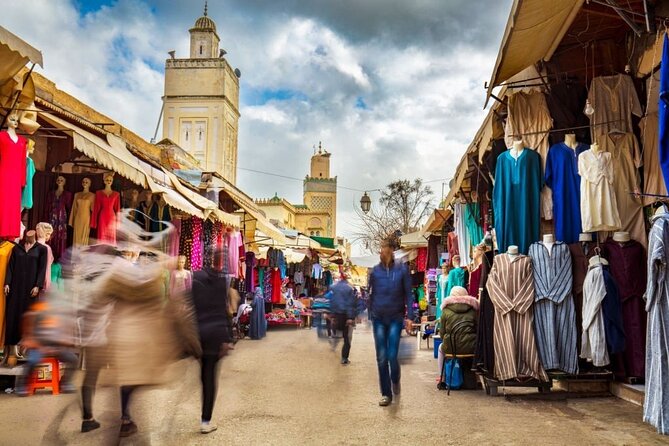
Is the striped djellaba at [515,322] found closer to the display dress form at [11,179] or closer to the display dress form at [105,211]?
the display dress form at [105,211]

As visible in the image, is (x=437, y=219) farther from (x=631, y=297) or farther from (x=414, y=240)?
(x=631, y=297)

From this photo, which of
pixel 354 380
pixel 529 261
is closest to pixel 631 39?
pixel 529 261

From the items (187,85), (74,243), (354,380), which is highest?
(187,85)

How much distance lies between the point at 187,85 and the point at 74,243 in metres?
33.6

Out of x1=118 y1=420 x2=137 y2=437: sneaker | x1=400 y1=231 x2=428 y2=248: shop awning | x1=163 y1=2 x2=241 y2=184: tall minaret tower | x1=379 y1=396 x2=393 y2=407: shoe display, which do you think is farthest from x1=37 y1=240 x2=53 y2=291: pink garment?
x1=163 y1=2 x2=241 y2=184: tall minaret tower

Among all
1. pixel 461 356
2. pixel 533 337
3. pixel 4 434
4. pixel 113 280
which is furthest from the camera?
pixel 461 356

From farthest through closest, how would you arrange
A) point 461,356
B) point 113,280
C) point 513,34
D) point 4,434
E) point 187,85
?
point 187,85
point 461,356
point 513,34
point 4,434
point 113,280

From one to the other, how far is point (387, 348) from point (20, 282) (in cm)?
442

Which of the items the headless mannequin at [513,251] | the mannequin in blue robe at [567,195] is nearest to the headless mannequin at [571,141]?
the mannequin in blue robe at [567,195]

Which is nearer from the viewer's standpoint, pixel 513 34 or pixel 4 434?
pixel 4 434

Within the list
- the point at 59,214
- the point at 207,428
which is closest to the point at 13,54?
the point at 59,214

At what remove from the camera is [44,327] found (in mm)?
3969

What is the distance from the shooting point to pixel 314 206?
79875mm

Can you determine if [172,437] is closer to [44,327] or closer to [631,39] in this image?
[44,327]
